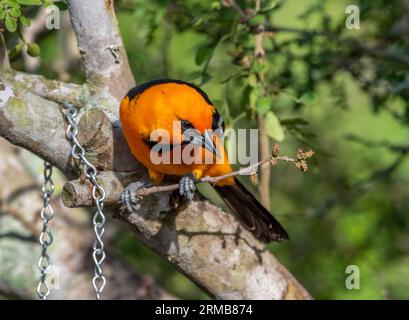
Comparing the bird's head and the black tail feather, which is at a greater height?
the bird's head

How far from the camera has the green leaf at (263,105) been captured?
405 centimetres

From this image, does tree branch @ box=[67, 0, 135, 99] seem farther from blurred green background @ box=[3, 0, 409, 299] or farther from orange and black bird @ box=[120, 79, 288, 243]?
blurred green background @ box=[3, 0, 409, 299]

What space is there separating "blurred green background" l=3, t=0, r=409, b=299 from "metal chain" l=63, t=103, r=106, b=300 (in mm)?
844

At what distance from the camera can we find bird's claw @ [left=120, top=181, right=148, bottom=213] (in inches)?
146

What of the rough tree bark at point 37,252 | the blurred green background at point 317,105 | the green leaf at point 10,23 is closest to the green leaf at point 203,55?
the blurred green background at point 317,105

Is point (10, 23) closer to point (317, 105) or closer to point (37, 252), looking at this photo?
point (37, 252)

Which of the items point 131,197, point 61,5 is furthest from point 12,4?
point 131,197

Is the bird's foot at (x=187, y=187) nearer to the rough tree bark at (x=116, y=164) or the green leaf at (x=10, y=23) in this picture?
the rough tree bark at (x=116, y=164)

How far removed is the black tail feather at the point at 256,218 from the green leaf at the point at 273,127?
1.18 feet

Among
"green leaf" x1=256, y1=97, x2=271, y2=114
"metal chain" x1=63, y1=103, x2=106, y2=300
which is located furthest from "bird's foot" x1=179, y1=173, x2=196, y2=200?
"green leaf" x1=256, y1=97, x2=271, y2=114

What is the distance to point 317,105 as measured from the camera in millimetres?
5934

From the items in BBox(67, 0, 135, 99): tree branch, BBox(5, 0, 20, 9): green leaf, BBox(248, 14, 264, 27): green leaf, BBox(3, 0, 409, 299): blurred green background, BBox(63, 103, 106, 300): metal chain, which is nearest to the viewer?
BBox(63, 103, 106, 300): metal chain

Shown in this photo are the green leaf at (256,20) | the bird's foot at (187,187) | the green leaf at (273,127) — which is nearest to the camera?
the bird's foot at (187,187)

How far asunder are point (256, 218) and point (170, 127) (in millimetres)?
Answer: 960
